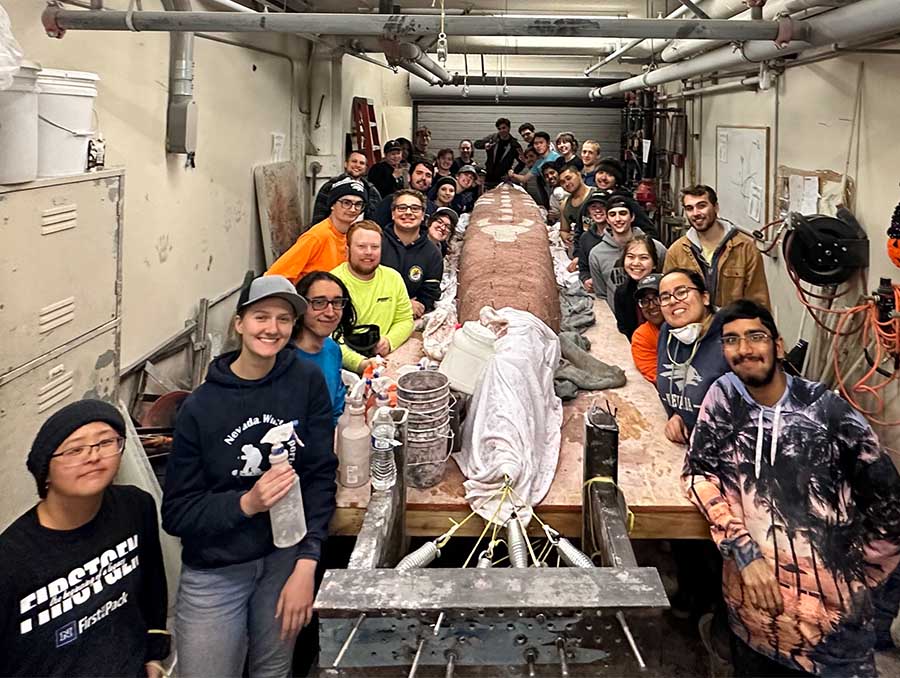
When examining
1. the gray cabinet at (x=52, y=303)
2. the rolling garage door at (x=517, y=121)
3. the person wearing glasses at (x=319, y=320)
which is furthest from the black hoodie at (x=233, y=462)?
the rolling garage door at (x=517, y=121)

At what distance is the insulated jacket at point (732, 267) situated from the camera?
2.93 meters

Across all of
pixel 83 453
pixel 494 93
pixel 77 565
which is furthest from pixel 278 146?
pixel 77 565

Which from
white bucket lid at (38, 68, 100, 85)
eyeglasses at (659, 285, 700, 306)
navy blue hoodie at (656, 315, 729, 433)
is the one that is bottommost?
navy blue hoodie at (656, 315, 729, 433)

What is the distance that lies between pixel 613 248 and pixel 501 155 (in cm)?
452

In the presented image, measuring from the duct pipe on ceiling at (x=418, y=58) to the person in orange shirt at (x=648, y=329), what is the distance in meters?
1.52

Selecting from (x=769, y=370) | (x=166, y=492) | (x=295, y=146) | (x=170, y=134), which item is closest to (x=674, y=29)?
(x=769, y=370)

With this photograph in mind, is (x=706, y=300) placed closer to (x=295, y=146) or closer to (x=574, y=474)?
(x=574, y=474)

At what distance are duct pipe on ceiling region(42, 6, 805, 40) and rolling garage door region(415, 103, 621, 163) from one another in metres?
7.44

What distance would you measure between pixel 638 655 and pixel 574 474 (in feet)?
3.04

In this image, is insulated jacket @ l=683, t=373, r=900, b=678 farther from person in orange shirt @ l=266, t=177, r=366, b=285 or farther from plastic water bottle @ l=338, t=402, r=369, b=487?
person in orange shirt @ l=266, t=177, r=366, b=285

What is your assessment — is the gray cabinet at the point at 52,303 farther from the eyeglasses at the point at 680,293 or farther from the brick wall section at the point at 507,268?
the eyeglasses at the point at 680,293

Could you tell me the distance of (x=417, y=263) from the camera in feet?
11.3

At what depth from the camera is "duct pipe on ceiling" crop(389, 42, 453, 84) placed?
3.67 m

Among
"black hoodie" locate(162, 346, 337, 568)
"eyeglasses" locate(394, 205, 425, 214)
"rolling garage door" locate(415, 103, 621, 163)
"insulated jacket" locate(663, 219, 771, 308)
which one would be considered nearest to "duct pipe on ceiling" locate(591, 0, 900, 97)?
"insulated jacket" locate(663, 219, 771, 308)
